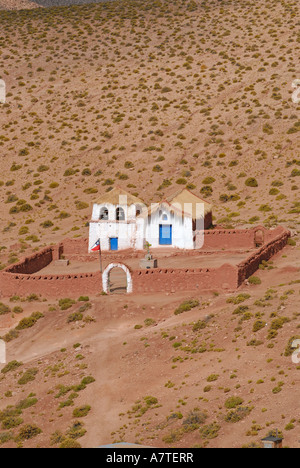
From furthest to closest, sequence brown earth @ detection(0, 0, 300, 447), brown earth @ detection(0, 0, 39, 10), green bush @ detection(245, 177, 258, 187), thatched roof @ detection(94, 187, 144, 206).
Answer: brown earth @ detection(0, 0, 39, 10) → green bush @ detection(245, 177, 258, 187) → thatched roof @ detection(94, 187, 144, 206) → brown earth @ detection(0, 0, 300, 447)

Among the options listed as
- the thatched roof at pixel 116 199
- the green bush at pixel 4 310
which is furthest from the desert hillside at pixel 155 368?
the thatched roof at pixel 116 199

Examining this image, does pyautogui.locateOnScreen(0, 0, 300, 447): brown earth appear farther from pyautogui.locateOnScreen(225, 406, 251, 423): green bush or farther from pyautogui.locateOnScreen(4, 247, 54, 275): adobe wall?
pyautogui.locateOnScreen(4, 247, 54, 275): adobe wall

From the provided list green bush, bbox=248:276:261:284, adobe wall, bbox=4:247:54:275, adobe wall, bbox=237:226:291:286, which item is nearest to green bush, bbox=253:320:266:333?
adobe wall, bbox=237:226:291:286

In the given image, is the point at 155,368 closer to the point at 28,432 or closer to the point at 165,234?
the point at 28,432

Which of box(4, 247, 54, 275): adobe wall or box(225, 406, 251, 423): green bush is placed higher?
box(4, 247, 54, 275): adobe wall

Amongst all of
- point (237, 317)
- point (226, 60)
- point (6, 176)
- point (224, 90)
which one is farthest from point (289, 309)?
point (226, 60)

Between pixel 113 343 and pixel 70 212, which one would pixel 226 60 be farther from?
pixel 113 343
